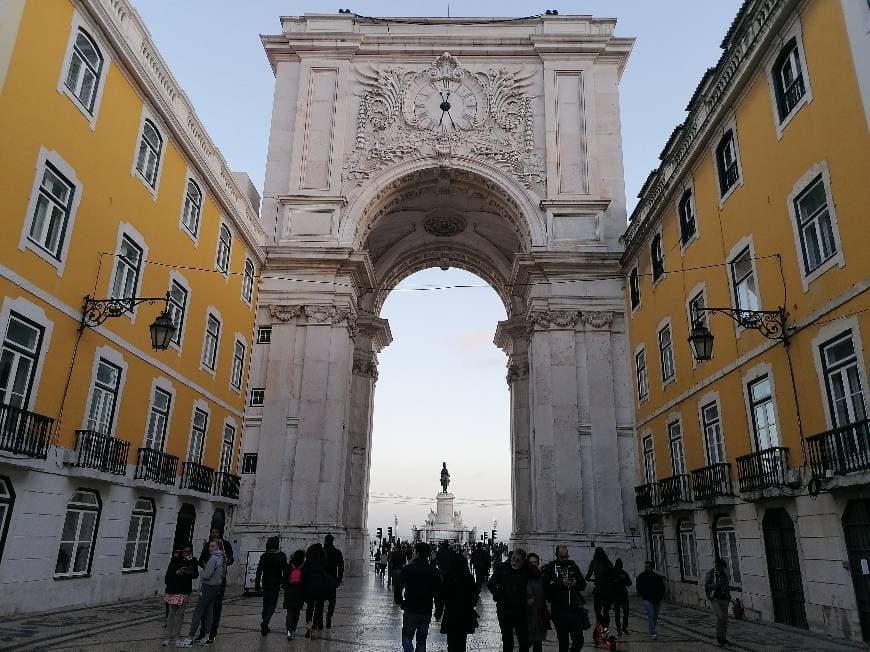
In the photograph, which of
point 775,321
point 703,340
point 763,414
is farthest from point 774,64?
point 763,414

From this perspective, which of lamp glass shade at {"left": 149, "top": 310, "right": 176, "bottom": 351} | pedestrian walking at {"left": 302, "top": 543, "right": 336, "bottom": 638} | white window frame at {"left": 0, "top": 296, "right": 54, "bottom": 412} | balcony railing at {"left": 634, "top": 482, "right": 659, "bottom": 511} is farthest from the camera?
balcony railing at {"left": 634, "top": 482, "right": 659, "bottom": 511}

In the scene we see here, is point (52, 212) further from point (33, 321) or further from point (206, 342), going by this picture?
point (206, 342)

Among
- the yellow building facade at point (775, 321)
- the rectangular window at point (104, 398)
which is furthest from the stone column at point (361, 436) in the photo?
the rectangular window at point (104, 398)

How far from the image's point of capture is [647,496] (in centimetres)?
2188

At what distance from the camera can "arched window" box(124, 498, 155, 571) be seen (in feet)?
50.9

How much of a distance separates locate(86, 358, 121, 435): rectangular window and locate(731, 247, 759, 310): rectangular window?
14.2 m

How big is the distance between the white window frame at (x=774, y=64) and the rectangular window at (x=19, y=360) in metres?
Answer: 14.9

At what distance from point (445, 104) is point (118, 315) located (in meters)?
20.0

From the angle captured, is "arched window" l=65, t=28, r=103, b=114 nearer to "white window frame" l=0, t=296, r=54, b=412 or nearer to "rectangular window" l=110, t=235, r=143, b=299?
"rectangular window" l=110, t=235, r=143, b=299

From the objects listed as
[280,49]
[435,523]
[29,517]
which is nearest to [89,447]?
[29,517]

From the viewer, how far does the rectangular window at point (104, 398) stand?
1413 centimetres

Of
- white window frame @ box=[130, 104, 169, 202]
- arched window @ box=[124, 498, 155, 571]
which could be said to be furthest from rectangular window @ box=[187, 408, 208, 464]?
white window frame @ box=[130, 104, 169, 202]

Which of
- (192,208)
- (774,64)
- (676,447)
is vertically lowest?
(676,447)

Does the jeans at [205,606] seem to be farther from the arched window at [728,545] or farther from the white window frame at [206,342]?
the arched window at [728,545]
